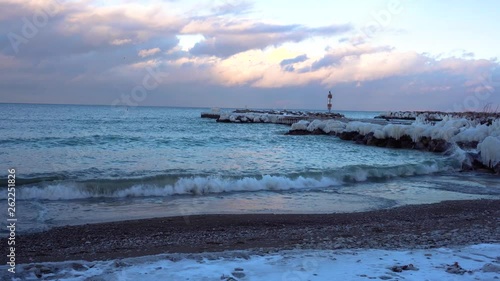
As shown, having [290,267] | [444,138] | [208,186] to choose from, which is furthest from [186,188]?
[444,138]

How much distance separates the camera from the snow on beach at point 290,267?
16.5 feet

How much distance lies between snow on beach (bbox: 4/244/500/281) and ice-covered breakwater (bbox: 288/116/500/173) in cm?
1665

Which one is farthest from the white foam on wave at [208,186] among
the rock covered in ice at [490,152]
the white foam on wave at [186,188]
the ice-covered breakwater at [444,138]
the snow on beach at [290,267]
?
the snow on beach at [290,267]

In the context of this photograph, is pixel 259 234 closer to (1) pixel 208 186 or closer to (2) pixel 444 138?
(1) pixel 208 186

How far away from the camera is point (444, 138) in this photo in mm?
29500

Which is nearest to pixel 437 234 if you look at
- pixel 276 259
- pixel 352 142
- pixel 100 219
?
pixel 276 259

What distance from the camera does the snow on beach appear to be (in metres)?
5.03

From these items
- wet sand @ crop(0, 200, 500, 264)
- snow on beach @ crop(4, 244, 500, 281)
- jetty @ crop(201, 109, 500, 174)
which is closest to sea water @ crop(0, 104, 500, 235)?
wet sand @ crop(0, 200, 500, 264)

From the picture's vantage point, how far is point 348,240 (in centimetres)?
734

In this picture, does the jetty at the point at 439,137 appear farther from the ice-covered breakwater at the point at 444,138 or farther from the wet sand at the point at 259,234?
the wet sand at the point at 259,234

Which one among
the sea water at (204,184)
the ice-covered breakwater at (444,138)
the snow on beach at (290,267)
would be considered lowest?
the sea water at (204,184)

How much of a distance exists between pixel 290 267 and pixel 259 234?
9.20ft

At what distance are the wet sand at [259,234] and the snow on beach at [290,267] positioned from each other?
72cm

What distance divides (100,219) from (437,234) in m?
7.12
